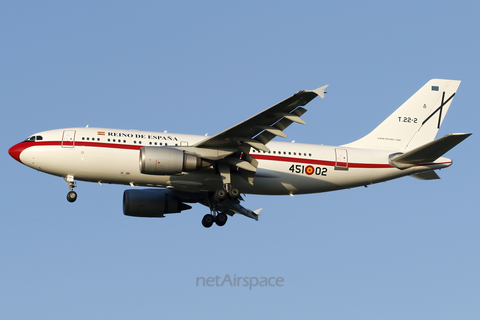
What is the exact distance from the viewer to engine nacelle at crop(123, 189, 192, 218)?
105 ft

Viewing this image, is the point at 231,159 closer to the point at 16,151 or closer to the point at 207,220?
the point at 207,220

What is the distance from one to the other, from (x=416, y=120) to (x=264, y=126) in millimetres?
11330

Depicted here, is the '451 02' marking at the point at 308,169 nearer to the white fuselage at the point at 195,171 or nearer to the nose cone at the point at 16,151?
the white fuselage at the point at 195,171

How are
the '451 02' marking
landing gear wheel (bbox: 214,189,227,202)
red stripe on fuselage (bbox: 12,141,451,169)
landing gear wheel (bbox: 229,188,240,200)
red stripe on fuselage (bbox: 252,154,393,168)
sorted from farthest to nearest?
the '451 02' marking
red stripe on fuselage (bbox: 252,154,393,168)
landing gear wheel (bbox: 214,189,227,202)
landing gear wheel (bbox: 229,188,240,200)
red stripe on fuselage (bbox: 12,141,451,169)

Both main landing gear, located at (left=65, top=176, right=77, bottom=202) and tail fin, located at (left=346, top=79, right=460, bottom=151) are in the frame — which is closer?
main landing gear, located at (left=65, top=176, right=77, bottom=202)

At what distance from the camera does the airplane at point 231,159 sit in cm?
2634

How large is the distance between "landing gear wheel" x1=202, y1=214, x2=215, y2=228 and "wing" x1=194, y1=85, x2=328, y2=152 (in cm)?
521

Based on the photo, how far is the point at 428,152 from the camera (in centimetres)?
2881

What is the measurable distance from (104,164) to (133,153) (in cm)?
144

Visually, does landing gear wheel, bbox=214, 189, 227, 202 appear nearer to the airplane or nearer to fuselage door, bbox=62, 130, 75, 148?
the airplane

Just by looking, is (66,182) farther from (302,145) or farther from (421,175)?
(421,175)

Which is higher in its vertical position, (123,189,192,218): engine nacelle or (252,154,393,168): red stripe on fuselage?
(252,154,393,168): red stripe on fuselage

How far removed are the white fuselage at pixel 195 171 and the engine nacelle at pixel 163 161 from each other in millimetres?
1076

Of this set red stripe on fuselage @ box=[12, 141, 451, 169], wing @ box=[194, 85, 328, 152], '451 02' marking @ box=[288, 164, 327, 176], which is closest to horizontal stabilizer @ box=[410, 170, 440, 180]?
red stripe on fuselage @ box=[12, 141, 451, 169]
